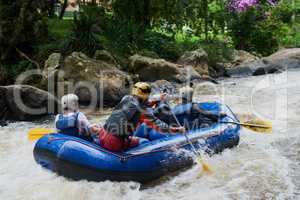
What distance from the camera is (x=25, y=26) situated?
1202 centimetres

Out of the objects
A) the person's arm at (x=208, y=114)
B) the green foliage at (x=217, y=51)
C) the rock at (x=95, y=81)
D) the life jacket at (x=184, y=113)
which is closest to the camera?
the person's arm at (x=208, y=114)

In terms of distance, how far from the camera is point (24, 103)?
932 centimetres

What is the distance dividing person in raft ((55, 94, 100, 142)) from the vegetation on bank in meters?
5.50

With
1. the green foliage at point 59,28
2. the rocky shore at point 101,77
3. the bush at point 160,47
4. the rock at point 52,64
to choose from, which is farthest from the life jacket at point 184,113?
the bush at point 160,47

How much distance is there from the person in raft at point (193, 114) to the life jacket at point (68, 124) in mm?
1891

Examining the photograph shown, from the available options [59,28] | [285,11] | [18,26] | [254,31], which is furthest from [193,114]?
[285,11]

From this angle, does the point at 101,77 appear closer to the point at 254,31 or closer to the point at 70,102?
the point at 70,102

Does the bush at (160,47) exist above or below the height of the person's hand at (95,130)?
above

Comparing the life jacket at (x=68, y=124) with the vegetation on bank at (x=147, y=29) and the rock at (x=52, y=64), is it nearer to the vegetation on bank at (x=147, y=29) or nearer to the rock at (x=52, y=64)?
the rock at (x=52, y=64)

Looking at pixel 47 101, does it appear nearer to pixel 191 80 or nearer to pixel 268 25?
pixel 191 80

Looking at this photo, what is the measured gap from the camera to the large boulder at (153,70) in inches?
477

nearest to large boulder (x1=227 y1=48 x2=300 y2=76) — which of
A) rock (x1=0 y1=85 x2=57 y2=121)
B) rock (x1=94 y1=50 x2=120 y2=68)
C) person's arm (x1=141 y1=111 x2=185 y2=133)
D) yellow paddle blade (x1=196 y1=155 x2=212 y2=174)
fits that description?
rock (x1=94 y1=50 x2=120 y2=68)

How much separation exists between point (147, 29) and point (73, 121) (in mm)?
9338

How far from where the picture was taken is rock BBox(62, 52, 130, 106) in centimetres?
1012
